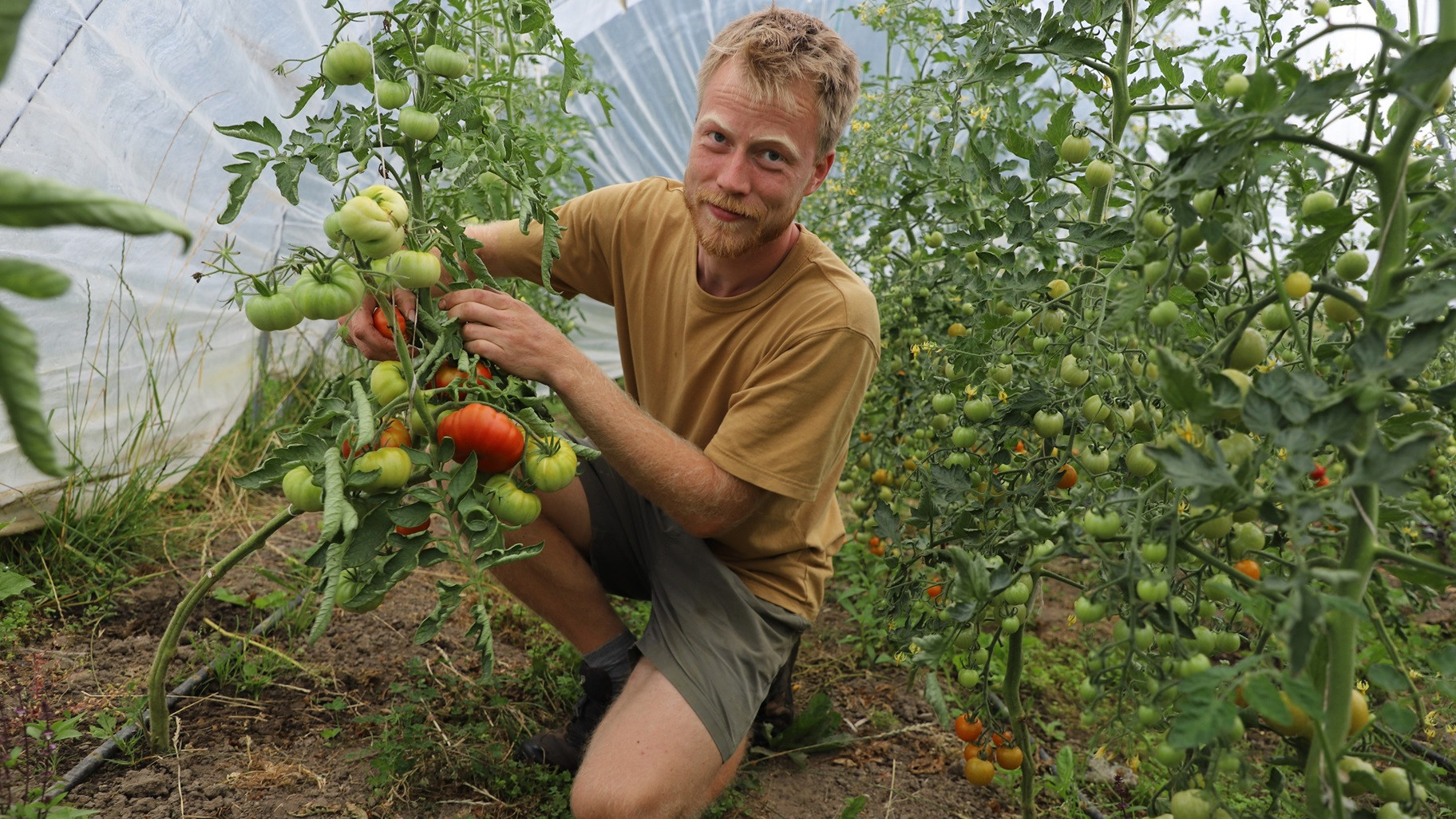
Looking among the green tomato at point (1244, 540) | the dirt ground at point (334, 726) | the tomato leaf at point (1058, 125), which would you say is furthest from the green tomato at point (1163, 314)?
the dirt ground at point (334, 726)

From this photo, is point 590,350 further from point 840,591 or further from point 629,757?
point 629,757

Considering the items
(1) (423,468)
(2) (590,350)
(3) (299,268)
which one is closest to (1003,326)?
(1) (423,468)

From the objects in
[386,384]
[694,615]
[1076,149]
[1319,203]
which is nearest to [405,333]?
[386,384]

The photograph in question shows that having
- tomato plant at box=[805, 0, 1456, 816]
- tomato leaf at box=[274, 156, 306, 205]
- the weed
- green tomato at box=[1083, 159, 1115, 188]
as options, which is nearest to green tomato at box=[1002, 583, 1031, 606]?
tomato plant at box=[805, 0, 1456, 816]

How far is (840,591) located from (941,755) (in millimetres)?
785

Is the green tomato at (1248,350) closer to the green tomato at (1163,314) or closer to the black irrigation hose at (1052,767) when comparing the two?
the green tomato at (1163,314)

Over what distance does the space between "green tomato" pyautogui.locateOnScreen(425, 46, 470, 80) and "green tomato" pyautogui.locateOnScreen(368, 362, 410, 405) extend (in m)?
0.43

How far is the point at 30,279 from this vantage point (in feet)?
1.87

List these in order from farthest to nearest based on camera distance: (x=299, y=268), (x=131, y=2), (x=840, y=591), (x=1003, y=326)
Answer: (x=840, y=591) → (x=131, y=2) → (x=1003, y=326) → (x=299, y=268)

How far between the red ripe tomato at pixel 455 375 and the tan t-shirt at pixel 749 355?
507 mm

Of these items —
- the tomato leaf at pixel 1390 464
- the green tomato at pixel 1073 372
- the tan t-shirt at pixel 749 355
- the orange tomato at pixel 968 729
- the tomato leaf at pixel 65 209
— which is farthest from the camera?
the tan t-shirt at pixel 749 355

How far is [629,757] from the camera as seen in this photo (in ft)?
5.66

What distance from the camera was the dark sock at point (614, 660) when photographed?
6.84 ft

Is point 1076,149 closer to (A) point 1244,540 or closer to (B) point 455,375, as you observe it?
(A) point 1244,540
